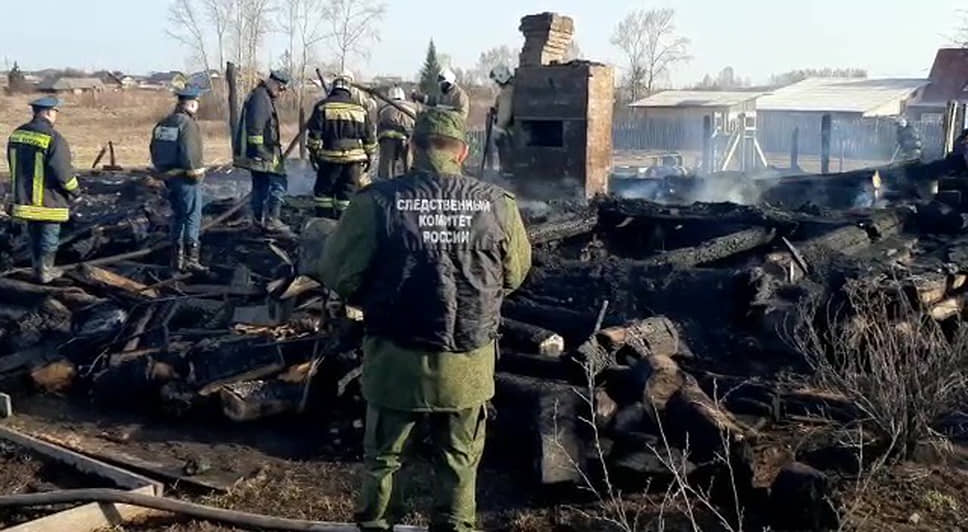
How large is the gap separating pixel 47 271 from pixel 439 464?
6501mm

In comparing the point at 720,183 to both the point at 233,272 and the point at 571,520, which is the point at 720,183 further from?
the point at 571,520

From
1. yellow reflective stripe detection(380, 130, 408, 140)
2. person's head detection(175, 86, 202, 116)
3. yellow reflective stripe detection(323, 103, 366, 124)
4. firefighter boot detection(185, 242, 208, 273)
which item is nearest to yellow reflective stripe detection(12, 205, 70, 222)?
firefighter boot detection(185, 242, 208, 273)

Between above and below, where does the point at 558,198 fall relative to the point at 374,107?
below

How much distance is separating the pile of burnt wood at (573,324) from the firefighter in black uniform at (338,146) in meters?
0.78

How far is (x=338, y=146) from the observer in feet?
35.6

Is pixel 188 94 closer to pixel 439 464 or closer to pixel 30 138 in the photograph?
pixel 30 138

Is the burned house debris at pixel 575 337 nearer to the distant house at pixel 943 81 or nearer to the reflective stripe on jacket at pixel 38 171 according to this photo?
the reflective stripe on jacket at pixel 38 171

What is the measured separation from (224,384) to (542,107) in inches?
346

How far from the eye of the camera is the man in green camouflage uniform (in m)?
4.16

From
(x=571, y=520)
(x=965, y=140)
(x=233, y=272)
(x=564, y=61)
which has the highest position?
(x=564, y=61)

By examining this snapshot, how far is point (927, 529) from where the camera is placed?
4914mm

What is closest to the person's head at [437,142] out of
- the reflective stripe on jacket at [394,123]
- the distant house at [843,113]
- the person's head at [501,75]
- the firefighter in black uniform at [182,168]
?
the firefighter in black uniform at [182,168]

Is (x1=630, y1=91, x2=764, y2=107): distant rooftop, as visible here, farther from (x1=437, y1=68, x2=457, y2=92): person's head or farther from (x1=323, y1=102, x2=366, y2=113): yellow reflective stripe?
(x1=323, y1=102, x2=366, y2=113): yellow reflective stripe

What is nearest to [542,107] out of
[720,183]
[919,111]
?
[720,183]
